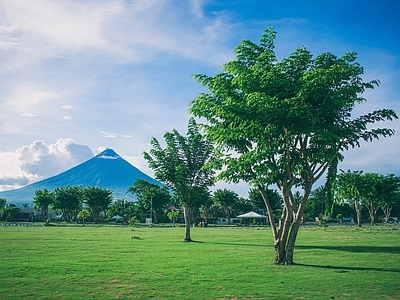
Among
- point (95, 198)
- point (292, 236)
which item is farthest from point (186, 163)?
point (95, 198)

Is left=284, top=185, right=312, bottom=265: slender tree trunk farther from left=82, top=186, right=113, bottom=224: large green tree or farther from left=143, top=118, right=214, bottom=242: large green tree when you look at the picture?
left=82, top=186, right=113, bottom=224: large green tree

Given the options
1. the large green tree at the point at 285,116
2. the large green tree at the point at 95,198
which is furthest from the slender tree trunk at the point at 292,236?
the large green tree at the point at 95,198

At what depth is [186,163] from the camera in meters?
→ 38.8

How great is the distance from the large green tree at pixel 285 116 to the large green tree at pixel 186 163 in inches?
708

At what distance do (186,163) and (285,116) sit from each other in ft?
71.0

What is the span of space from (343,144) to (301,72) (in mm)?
4266

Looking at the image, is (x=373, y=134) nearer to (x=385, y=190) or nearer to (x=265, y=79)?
(x=265, y=79)

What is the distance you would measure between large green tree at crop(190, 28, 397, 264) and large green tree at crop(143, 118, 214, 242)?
18.0 m

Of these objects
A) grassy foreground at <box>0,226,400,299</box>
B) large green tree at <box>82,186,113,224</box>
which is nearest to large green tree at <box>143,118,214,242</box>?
grassy foreground at <box>0,226,400,299</box>

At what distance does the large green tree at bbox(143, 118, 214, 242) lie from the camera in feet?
127

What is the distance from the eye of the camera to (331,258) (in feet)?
72.9

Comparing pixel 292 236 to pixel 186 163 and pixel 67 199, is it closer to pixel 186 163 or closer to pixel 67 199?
pixel 186 163

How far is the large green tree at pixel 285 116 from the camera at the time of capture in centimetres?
1789

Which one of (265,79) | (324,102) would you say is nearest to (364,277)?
(324,102)
